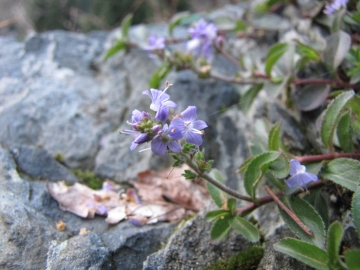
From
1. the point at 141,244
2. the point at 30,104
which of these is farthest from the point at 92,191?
the point at 30,104

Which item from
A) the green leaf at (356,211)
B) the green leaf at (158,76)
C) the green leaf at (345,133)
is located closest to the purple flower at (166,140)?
the green leaf at (356,211)

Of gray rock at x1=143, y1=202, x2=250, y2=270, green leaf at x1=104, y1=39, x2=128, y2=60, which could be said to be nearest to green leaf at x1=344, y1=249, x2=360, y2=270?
gray rock at x1=143, y1=202, x2=250, y2=270

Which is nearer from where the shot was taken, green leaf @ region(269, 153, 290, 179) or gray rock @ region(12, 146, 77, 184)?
green leaf @ region(269, 153, 290, 179)

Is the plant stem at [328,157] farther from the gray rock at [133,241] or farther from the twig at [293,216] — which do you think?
the gray rock at [133,241]

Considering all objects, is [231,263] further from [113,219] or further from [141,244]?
[113,219]

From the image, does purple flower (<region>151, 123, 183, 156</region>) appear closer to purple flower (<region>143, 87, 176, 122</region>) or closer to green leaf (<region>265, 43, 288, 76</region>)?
purple flower (<region>143, 87, 176, 122</region>)
